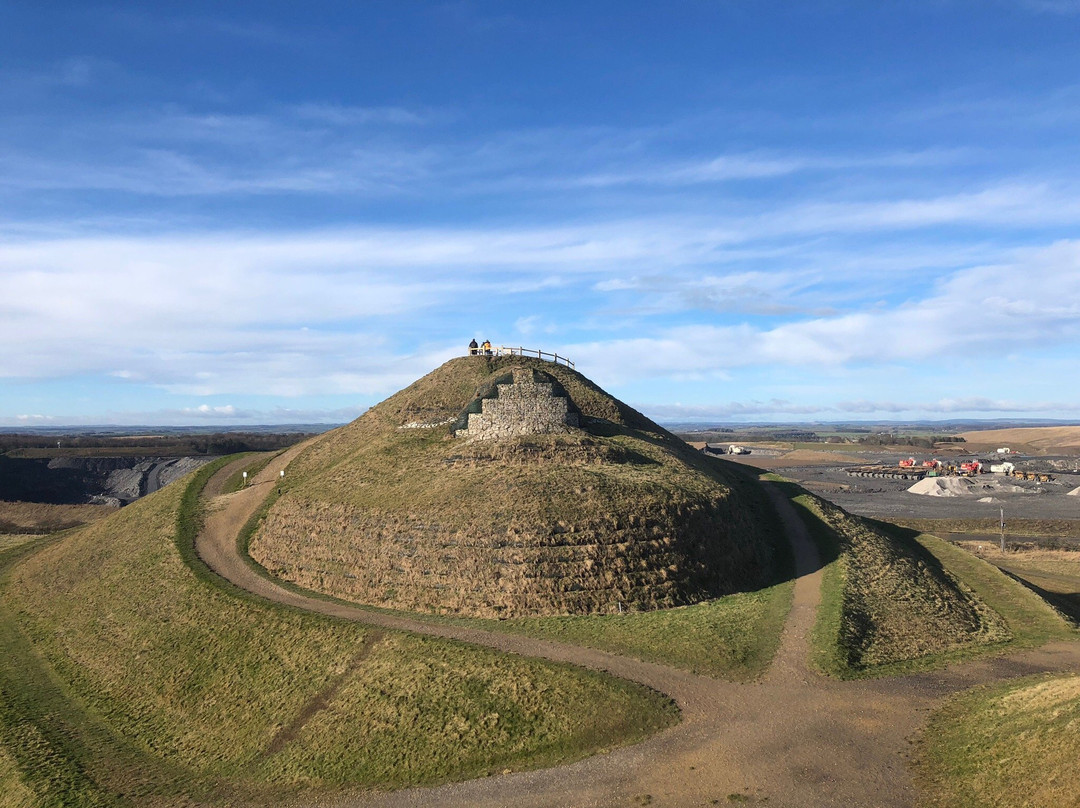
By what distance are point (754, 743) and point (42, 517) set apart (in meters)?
97.9

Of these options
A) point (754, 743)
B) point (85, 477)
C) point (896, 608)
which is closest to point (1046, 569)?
point (896, 608)

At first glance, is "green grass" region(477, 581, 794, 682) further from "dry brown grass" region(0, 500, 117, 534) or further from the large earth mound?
"dry brown grass" region(0, 500, 117, 534)

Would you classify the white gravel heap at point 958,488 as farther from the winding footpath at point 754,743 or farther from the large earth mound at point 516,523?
the winding footpath at point 754,743

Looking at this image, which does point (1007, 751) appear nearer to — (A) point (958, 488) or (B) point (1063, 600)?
(B) point (1063, 600)

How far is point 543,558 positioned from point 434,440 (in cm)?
2035

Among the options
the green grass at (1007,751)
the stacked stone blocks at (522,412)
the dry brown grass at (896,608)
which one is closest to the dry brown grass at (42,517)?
the stacked stone blocks at (522,412)

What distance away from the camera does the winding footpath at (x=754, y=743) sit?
1950 centimetres

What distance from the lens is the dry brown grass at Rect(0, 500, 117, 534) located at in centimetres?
8275

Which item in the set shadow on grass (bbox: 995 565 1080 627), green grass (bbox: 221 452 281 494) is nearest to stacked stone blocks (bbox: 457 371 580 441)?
green grass (bbox: 221 452 281 494)

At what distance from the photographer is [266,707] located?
2766cm

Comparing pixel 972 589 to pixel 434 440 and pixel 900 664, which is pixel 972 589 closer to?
pixel 900 664

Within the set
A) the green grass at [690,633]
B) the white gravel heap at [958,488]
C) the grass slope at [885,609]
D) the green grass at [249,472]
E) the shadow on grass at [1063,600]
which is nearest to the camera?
the green grass at [690,633]

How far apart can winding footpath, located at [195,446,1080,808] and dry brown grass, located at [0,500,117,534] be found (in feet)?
245

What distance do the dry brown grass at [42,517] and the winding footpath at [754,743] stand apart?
7461cm
